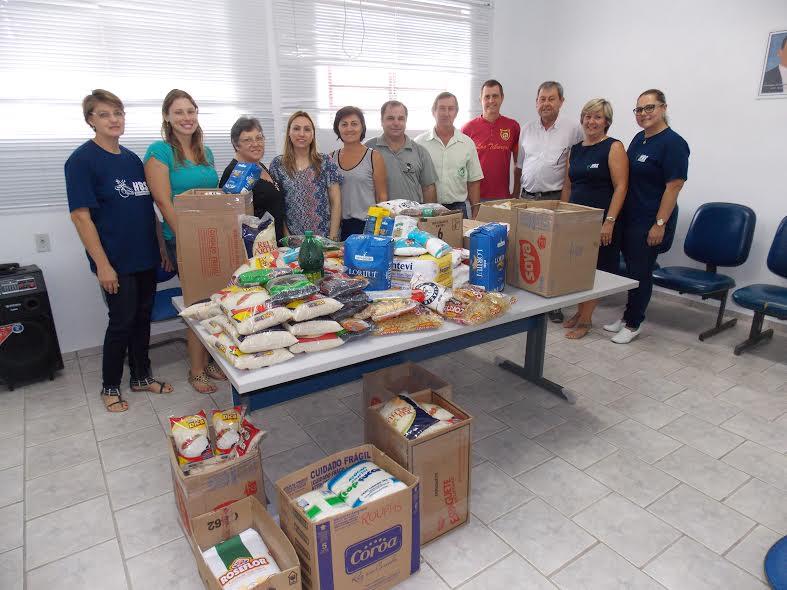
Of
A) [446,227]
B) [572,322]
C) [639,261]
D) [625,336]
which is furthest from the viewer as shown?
[572,322]

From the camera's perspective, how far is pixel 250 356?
62.1 inches

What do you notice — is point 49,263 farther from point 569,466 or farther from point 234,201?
point 569,466

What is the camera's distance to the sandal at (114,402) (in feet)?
9.21

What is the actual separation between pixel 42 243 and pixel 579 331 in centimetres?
354

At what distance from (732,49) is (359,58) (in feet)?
8.76

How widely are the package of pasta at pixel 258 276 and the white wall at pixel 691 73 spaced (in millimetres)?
3530

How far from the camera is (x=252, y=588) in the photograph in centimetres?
138

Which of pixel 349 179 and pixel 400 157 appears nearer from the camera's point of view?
pixel 349 179

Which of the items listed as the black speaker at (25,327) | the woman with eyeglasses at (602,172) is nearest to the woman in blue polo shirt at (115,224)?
the black speaker at (25,327)

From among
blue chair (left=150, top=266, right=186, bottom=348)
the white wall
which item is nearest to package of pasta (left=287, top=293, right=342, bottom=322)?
blue chair (left=150, top=266, right=186, bottom=348)

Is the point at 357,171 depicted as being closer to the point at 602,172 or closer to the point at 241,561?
the point at 602,172

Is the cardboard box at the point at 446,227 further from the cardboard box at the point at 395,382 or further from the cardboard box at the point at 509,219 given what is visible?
the cardboard box at the point at 395,382

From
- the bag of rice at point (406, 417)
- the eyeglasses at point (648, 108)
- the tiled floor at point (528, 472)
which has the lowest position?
the tiled floor at point (528, 472)

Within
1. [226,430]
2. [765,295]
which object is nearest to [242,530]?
[226,430]
